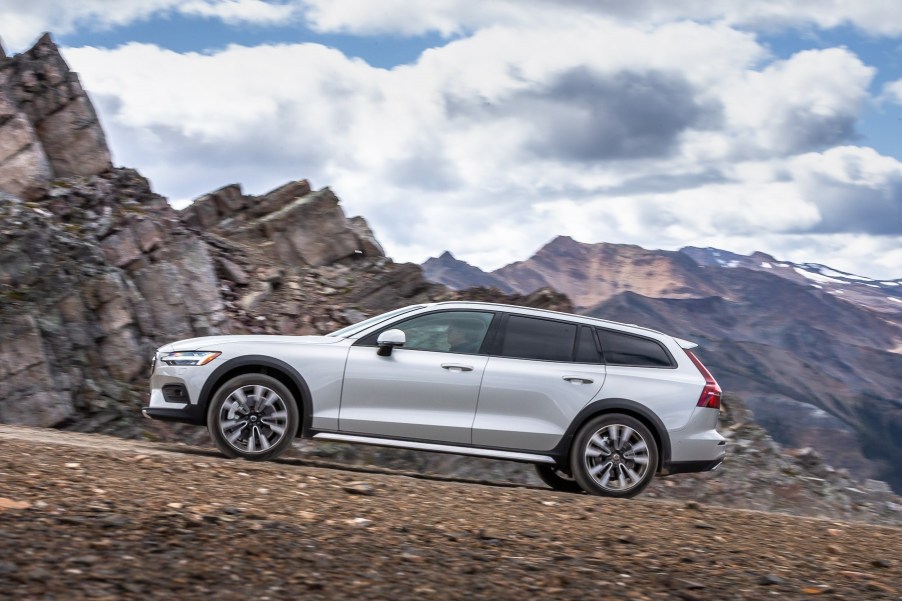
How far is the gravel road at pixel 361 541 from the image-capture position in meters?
4.21

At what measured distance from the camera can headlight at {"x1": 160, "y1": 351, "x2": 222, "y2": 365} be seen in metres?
8.20

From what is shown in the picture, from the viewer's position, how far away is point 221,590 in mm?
4023

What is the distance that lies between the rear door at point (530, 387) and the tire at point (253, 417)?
1538 millimetres

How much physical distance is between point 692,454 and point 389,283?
1222 centimetres

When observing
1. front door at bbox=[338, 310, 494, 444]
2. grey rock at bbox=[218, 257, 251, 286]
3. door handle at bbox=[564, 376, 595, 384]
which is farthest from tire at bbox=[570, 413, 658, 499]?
Result: grey rock at bbox=[218, 257, 251, 286]

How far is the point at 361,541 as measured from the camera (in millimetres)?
5082

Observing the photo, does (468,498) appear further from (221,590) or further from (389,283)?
(389,283)

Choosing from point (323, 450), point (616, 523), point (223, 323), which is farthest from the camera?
point (223, 323)

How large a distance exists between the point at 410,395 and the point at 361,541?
3064 millimetres

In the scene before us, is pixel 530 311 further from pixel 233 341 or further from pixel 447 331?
pixel 233 341

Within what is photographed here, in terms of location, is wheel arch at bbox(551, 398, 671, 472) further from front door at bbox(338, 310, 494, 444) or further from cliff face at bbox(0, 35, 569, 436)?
cliff face at bbox(0, 35, 569, 436)

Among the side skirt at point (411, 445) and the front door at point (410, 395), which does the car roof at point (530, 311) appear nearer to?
the front door at point (410, 395)

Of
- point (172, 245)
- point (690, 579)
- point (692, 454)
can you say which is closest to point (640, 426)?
point (692, 454)

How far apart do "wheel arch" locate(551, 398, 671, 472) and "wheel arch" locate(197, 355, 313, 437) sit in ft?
6.75
